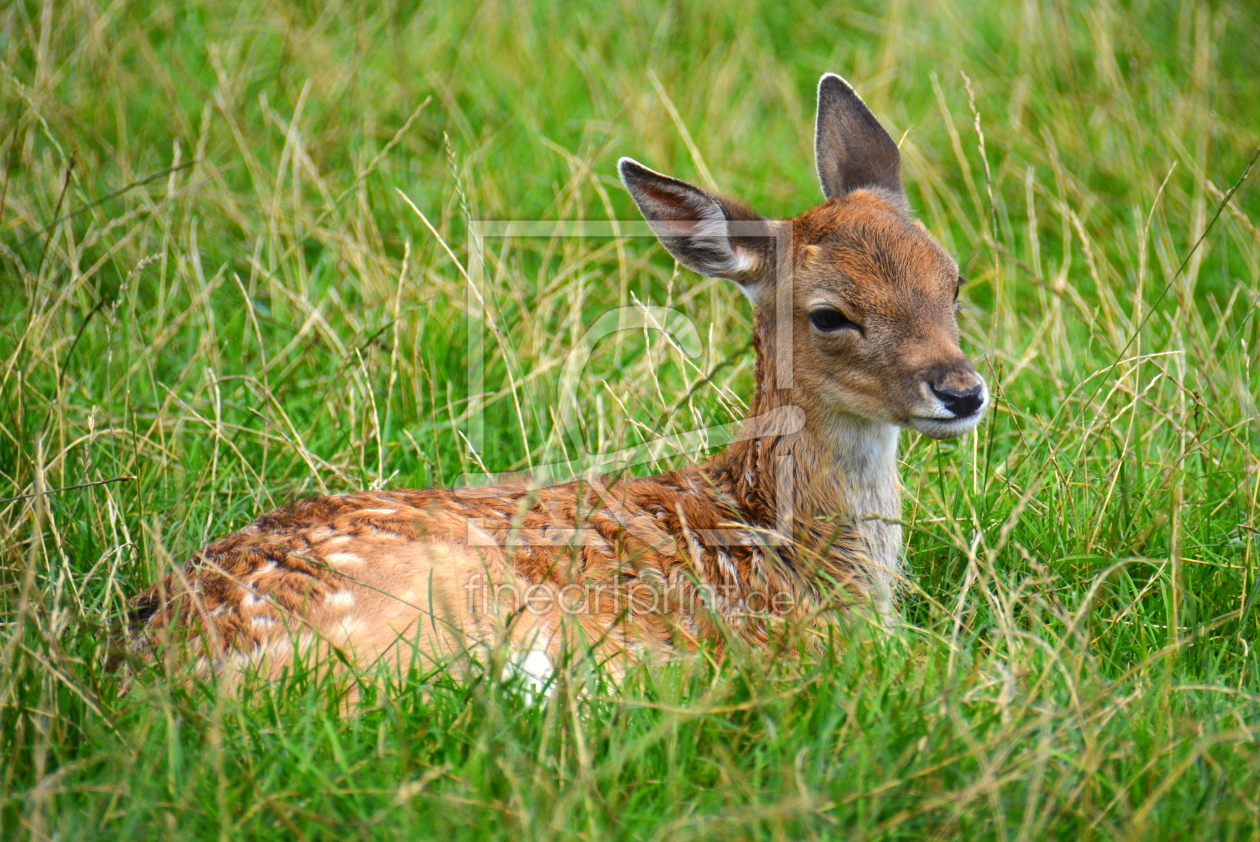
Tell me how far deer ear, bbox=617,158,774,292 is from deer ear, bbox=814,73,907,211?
1.84 ft

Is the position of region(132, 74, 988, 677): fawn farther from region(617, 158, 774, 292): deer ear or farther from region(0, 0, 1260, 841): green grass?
region(0, 0, 1260, 841): green grass

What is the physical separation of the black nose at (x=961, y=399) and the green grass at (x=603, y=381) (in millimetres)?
392

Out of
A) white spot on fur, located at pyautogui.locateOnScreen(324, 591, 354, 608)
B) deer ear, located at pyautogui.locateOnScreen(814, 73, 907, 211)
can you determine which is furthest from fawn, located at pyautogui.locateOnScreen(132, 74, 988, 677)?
deer ear, located at pyautogui.locateOnScreen(814, 73, 907, 211)

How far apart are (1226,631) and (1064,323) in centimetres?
199

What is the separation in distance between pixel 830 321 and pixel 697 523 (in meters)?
0.73

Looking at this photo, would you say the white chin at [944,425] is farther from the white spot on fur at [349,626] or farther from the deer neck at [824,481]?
the white spot on fur at [349,626]

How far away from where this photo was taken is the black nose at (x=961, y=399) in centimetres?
342

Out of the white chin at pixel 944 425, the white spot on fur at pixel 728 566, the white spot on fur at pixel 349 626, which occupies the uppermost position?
the white chin at pixel 944 425

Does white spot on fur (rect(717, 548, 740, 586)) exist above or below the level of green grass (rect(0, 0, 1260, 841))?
below

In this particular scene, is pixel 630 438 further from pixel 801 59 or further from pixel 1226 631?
pixel 801 59

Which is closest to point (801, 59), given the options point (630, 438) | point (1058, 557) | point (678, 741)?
point (630, 438)

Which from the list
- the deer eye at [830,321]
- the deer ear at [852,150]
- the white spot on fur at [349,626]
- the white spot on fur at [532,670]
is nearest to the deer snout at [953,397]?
the deer eye at [830,321]

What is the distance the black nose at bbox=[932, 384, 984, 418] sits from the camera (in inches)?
135

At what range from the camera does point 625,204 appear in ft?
19.7
